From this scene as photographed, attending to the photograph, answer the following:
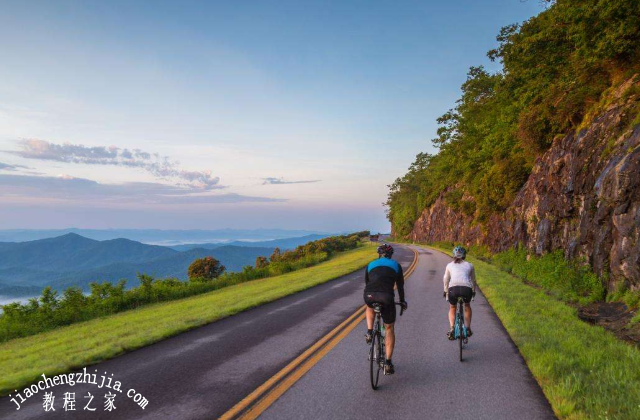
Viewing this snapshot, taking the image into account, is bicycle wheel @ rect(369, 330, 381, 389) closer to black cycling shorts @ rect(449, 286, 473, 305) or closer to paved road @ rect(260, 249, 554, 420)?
paved road @ rect(260, 249, 554, 420)

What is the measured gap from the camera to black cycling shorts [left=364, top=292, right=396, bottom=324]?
5621mm

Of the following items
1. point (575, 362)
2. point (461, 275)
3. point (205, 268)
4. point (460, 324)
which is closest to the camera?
point (575, 362)

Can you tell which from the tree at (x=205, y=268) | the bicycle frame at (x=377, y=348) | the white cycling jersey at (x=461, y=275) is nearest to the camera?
the bicycle frame at (x=377, y=348)

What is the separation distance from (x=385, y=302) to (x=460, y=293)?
223 cm

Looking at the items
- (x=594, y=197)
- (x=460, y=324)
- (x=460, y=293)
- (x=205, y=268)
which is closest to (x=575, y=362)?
(x=460, y=324)

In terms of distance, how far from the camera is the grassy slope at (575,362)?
4.59 meters

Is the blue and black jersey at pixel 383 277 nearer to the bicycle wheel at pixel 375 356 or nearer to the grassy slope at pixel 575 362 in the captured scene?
the bicycle wheel at pixel 375 356

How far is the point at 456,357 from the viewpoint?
270 inches

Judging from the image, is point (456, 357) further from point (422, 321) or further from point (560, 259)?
point (560, 259)

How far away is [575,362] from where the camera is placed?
609 centimetres

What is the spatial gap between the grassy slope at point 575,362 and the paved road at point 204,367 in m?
4.14

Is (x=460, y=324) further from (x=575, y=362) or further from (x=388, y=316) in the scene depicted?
(x=388, y=316)

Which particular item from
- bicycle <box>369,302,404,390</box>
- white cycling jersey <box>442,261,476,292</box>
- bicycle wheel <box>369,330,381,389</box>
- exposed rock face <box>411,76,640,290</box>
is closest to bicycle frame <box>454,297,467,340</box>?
→ white cycling jersey <box>442,261,476,292</box>

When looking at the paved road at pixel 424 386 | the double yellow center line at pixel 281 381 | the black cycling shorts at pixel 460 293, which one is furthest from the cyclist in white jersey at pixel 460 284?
the double yellow center line at pixel 281 381
